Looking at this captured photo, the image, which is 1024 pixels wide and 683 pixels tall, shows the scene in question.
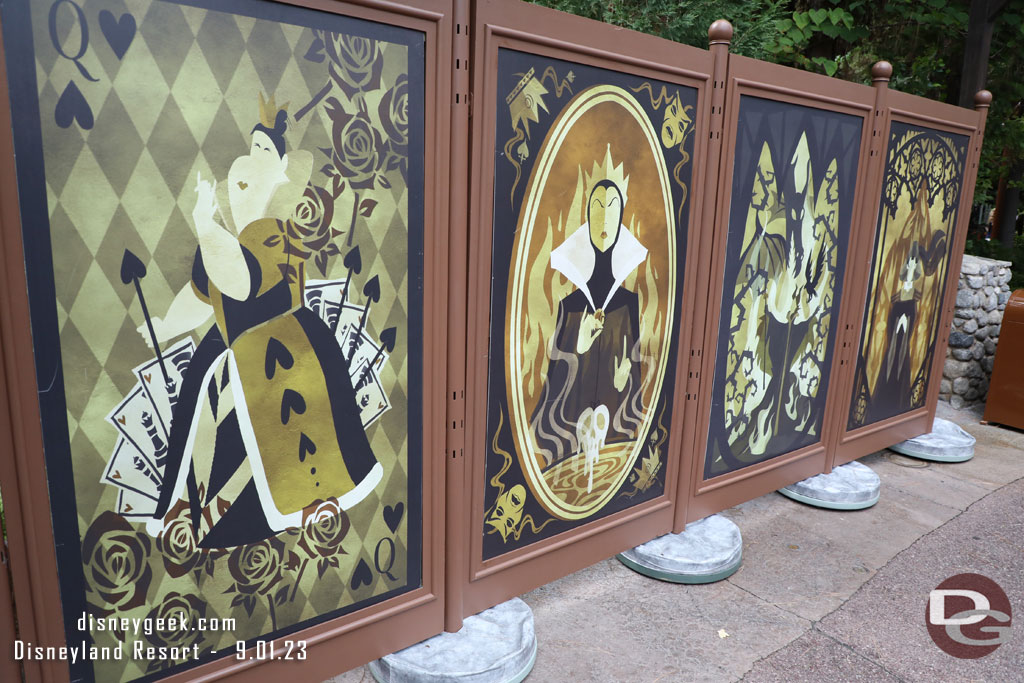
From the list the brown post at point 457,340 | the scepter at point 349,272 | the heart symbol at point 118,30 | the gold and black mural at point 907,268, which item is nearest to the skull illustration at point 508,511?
the brown post at point 457,340

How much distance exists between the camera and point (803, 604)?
3.39 meters

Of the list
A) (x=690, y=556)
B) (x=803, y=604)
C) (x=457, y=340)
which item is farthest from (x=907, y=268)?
(x=457, y=340)

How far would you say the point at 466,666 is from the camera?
2.71m

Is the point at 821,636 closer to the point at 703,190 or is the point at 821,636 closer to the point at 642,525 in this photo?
the point at 642,525

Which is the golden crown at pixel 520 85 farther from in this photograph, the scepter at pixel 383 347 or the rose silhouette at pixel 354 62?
the scepter at pixel 383 347

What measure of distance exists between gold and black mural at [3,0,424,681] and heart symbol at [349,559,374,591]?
0.01 meters

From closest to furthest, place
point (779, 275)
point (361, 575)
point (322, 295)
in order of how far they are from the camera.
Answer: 1. point (322, 295)
2. point (361, 575)
3. point (779, 275)

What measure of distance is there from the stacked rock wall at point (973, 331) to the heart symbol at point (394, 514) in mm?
5864

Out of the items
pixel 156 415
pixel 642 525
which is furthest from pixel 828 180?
pixel 156 415

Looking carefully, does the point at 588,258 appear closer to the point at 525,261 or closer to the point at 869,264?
the point at 525,261

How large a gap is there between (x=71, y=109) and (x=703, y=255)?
2698 mm

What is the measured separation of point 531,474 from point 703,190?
1.60 m

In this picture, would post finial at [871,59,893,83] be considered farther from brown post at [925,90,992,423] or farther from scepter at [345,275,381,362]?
scepter at [345,275,381,362]

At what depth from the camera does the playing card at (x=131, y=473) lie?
2.08 m
